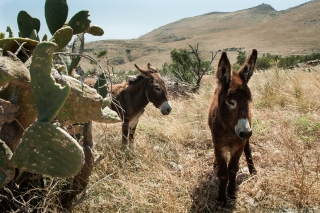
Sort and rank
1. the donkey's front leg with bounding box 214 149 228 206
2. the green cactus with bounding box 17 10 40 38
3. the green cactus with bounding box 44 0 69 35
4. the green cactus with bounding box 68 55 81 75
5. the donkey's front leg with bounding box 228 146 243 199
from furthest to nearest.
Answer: the donkey's front leg with bounding box 228 146 243 199
the donkey's front leg with bounding box 214 149 228 206
the green cactus with bounding box 68 55 81 75
the green cactus with bounding box 17 10 40 38
the green cactus with bounding box 44 0 69 35

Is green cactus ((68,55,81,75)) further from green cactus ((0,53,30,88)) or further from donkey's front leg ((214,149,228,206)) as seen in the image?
donkey's front leg ((214,149,228,206))

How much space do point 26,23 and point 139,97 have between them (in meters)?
3.08

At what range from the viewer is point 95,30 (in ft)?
9.97

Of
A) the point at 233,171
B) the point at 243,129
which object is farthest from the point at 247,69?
the point at 233,171

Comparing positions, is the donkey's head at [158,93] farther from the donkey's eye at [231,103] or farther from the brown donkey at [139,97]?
the donkey's eye at [231,103]

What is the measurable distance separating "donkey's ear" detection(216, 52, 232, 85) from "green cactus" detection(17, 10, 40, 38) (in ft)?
7.20

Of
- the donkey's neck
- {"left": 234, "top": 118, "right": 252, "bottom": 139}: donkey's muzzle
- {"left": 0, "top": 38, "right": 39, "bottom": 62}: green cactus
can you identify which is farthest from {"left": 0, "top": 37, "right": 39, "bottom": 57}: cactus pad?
the donkey's neck

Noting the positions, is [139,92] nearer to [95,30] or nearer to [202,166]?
[202,166]

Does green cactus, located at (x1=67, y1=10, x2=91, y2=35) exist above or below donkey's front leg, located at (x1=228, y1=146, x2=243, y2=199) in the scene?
above

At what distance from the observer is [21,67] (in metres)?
1.91

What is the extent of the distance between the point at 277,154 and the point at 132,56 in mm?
87920

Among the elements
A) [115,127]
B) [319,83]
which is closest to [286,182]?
[115,127]

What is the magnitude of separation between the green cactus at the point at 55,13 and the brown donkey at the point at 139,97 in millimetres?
2796

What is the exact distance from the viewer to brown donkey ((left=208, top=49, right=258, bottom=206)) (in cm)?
319
